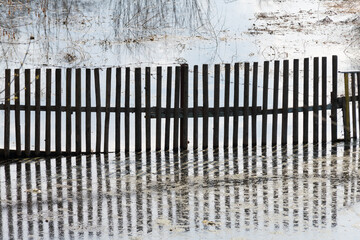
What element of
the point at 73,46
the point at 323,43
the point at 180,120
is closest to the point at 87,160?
the point at 180,120

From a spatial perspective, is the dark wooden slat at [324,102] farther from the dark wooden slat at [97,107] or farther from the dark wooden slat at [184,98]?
the dark wooden slat at [97,107]

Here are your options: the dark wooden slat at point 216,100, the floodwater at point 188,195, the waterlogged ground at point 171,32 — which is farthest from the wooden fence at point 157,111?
the waterlogged ground at point 171,32

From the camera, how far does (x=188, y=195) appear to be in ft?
26.8

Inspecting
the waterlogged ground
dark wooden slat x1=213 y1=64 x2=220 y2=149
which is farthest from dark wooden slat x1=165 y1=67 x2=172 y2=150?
the waterlogged ground

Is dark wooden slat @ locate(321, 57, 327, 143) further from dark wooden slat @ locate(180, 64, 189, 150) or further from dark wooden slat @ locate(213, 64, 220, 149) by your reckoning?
dark wooden slat @ locate(180, 64, 189, 150)

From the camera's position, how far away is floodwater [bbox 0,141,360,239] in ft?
22.7

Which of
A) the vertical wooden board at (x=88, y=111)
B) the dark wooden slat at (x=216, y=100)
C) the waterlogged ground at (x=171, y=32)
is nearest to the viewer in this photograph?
the vertical wooden board at (x=88, y=111)

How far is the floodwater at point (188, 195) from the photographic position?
6.91m

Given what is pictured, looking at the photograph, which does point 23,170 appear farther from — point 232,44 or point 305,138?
point 232,44

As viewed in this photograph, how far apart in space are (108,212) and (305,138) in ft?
15.0

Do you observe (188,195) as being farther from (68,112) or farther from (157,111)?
(68,112)

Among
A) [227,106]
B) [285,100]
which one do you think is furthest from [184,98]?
[285,100]

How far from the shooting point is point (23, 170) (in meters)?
9.61

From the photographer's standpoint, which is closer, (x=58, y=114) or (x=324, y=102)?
(x=58, y=114)
